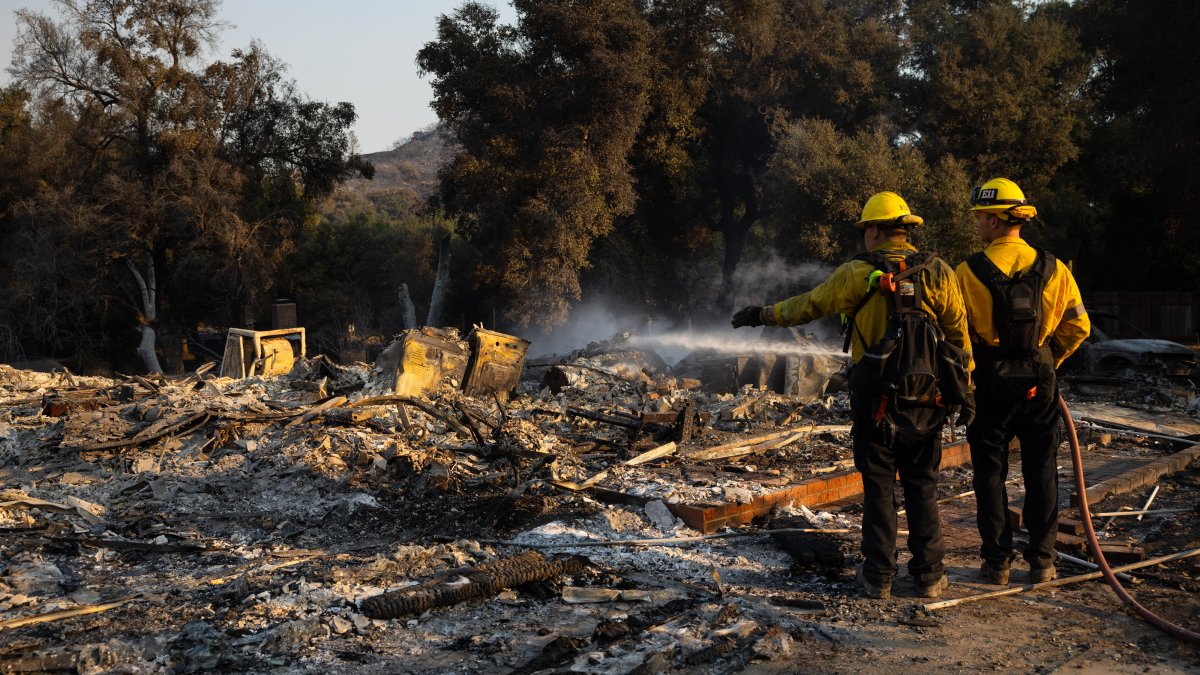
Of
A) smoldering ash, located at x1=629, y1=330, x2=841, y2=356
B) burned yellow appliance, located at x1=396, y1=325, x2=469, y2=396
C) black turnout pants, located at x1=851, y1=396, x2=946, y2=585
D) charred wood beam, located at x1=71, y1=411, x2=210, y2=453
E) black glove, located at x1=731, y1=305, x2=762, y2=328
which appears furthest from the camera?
smoldering ash, located at x1=629, y1=330, x2=841, y2=356

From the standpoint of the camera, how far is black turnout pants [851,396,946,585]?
4.52m

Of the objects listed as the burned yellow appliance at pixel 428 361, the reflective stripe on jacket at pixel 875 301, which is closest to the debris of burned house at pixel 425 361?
the burned yellow appliance at pixel 428 361

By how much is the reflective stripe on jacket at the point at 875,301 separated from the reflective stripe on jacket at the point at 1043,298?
21cm

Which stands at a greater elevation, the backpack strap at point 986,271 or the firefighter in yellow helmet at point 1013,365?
the backpack strap at point 986,271

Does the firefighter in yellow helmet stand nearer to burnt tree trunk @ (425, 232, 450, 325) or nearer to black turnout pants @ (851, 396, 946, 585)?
black turnout pants @ (851, 396, 946, 585)

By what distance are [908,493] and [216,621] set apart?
3247 mm

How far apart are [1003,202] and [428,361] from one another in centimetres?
721

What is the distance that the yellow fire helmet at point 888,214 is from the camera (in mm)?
4684

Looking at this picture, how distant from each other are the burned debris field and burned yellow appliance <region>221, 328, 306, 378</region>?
10.6ft

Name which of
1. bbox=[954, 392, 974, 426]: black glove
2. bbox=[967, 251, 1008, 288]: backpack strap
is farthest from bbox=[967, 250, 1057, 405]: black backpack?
bbox=[954, 392, 974, 426]: black glove

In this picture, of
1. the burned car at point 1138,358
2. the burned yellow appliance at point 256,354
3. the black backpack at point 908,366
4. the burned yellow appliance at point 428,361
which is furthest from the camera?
the burned car at point 1138,358

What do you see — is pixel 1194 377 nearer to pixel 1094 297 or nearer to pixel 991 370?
pixel 1094 297

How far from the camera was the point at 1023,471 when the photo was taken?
486 cm

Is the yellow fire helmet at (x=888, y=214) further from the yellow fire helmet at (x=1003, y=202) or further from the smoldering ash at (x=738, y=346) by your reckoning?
the smoldering ash at (x=738, y=346)
